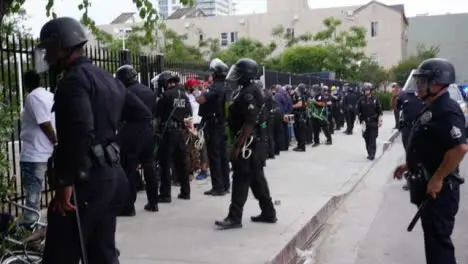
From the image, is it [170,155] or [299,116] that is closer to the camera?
[170,155]

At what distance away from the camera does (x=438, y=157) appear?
454cm

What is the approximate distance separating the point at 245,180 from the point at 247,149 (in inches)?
13.9

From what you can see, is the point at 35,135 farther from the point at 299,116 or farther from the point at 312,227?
the point at 299,116

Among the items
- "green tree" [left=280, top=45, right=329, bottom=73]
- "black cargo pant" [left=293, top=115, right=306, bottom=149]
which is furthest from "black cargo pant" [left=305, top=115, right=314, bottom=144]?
"green tree" [left=280, top=45, right=329, bottom=73]

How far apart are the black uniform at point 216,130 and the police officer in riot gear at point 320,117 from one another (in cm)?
827

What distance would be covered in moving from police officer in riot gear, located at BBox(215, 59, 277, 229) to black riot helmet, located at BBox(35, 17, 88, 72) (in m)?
3.01

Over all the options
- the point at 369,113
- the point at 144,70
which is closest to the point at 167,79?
the point at 144,70

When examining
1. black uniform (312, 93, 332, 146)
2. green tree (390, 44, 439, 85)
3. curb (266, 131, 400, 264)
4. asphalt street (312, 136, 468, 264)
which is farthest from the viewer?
green tree (390, 44, 439, 85)

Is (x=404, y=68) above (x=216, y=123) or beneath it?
above

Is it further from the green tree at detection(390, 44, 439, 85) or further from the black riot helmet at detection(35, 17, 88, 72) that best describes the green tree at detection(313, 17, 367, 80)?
the black riot helmet at detection(35, 17, 88, 72)

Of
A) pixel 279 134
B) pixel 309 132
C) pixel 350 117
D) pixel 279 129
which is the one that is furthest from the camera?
pixel 350 117

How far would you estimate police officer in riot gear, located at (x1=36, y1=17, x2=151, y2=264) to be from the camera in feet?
10.8

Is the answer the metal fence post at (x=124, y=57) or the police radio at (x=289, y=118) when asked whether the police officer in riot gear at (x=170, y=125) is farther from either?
the police radio at (x=289, y=118)

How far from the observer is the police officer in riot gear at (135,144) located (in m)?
7.04
